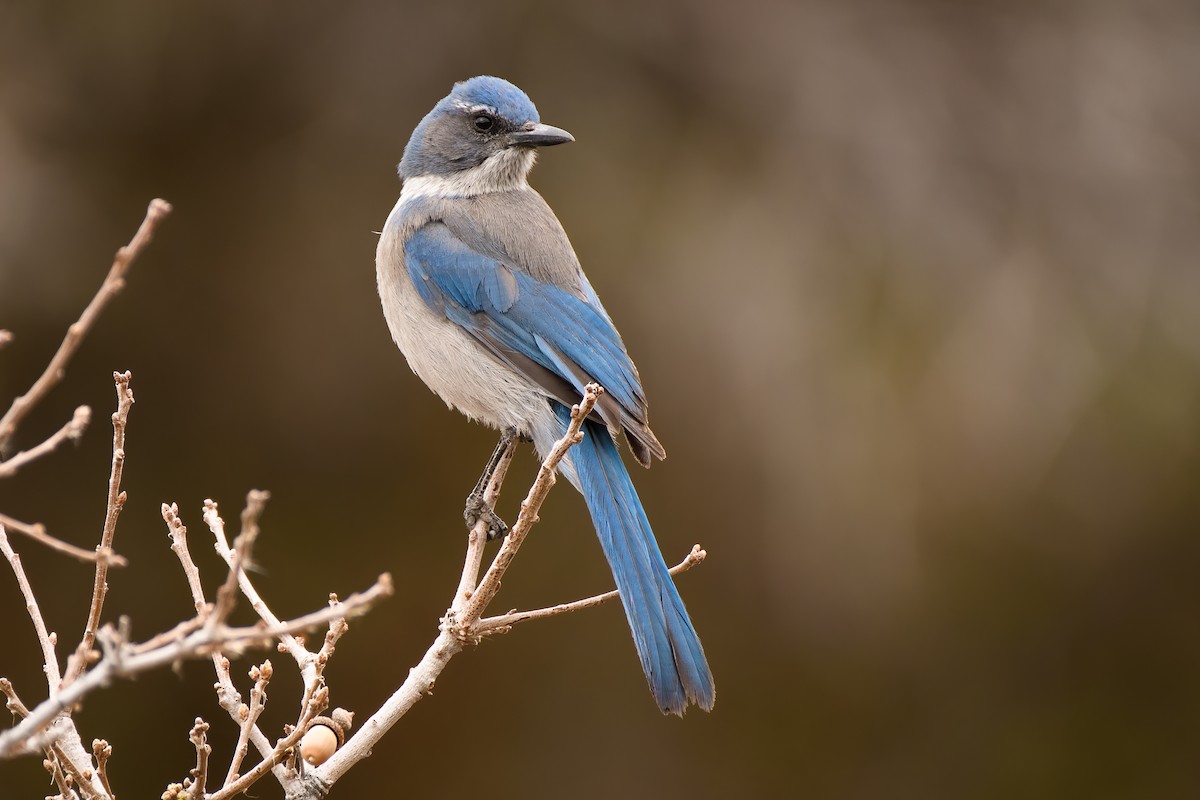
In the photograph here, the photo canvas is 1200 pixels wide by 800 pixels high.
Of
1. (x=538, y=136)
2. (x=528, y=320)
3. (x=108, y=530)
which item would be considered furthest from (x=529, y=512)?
(x=538, y=136)

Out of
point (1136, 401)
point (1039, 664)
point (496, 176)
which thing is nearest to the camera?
point (496, 176)

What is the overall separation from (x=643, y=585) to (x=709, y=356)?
2.89 m

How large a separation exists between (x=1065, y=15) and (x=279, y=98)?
12.3 feet

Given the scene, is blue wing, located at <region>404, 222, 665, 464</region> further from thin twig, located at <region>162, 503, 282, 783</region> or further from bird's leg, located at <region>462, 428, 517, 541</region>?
thin twig, located at <region>162, 503, 282, 783</region>

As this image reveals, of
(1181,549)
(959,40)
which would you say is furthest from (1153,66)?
(1181,549)

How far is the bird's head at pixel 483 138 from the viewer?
4500mm

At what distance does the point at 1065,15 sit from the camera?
21.5 feet

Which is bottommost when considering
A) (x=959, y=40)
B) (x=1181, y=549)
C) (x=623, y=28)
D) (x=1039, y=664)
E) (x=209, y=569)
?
(x=209, y=569)

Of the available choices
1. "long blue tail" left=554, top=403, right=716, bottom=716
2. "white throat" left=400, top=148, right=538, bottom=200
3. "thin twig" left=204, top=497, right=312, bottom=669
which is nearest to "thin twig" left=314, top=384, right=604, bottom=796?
"thin twig" left=204, top=497, right=312, bottom=669

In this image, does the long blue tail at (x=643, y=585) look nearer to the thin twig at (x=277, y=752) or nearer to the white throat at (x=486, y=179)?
the thin twig at (x=277, y=752)

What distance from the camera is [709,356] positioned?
605 cm

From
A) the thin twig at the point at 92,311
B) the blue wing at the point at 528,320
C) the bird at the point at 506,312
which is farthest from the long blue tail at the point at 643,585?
the thin twig at the point at 92,311

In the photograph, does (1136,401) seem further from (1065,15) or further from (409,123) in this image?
(409,123)

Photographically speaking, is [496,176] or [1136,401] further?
[1136,401]
